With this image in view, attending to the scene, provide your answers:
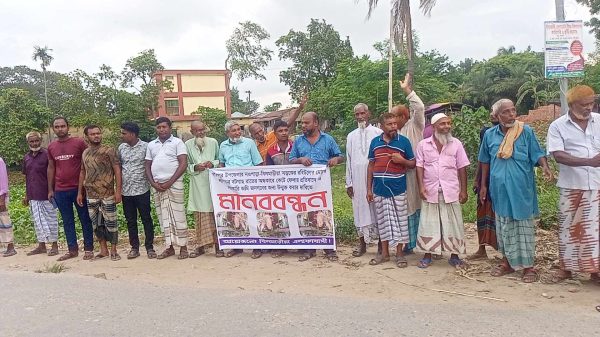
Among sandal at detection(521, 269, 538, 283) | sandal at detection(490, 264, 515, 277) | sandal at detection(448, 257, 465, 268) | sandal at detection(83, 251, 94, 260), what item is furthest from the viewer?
sandal at detection(83, 251, 94, 260)

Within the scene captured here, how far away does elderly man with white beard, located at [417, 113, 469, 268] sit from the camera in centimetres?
503

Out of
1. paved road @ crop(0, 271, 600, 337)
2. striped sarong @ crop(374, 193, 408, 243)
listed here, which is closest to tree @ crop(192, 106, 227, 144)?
striped sarong @ crop(374, 193, 408, 243)

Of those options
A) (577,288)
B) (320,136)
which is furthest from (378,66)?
(577,288)

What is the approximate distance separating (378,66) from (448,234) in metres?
15.5

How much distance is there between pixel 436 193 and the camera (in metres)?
5.05

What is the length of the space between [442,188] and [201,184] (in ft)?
9.68

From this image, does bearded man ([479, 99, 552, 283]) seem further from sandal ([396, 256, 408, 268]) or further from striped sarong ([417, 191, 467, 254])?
sandal ([396, 256, 408, 268])

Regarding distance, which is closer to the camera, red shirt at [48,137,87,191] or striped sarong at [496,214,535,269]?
striped sarong at [496,214,535,269]

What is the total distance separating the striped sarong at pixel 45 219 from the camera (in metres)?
6.84

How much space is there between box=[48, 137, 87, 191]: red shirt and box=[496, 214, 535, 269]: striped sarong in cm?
507

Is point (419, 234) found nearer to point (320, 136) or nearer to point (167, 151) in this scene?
point (320, 136)

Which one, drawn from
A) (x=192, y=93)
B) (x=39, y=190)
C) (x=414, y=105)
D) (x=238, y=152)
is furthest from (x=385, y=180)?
(x=192, y=93)

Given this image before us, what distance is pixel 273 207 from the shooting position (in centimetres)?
599

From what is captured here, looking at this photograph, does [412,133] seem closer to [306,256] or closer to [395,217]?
[395,217]
